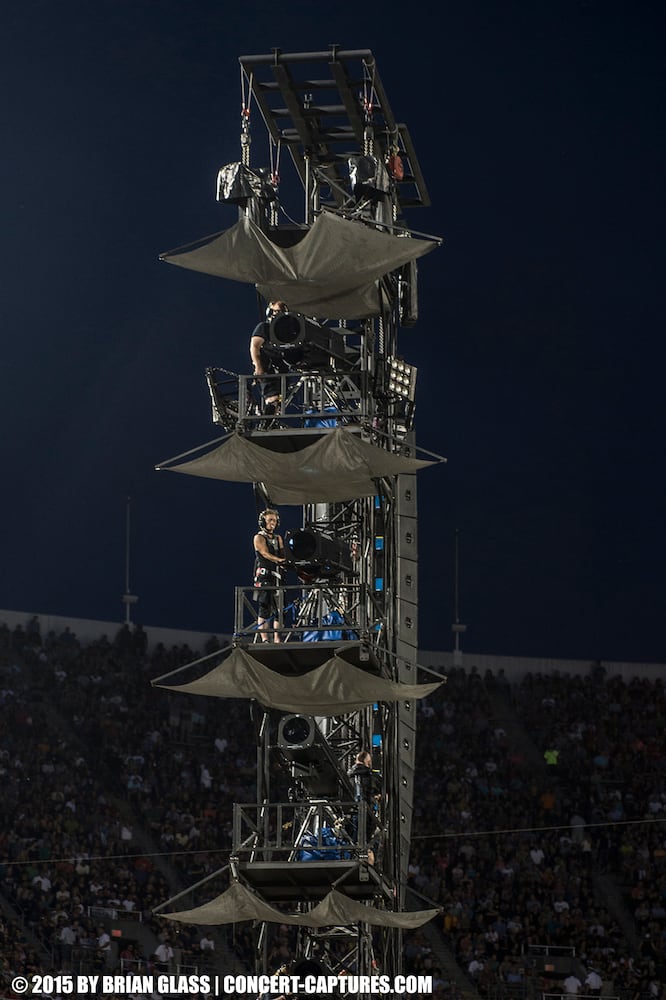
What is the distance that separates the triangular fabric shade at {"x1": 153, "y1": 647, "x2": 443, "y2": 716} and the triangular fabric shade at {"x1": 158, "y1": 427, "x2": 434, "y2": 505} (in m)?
2.20

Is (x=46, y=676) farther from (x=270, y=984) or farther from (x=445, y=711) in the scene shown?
(x=270, y=984)

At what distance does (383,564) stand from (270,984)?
5436 mm

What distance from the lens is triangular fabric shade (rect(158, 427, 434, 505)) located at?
21906 mm

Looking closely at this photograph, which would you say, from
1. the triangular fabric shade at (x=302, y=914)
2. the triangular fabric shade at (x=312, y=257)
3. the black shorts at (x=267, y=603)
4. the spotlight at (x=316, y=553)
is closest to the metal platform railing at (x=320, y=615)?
the black shorts at (x=267, y=603)

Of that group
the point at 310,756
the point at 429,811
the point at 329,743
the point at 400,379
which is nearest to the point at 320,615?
the point at 329,743

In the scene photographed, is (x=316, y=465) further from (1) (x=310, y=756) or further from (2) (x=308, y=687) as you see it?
(1) (x=310, y=756)

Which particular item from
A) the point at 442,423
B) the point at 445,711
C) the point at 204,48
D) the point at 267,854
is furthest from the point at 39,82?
the point at 267,854

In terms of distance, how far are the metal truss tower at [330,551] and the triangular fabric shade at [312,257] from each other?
22 mm

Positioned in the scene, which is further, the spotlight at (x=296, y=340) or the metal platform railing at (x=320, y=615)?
the spotlight at (x=296, y=340)

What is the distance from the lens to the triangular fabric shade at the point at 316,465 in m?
21.9

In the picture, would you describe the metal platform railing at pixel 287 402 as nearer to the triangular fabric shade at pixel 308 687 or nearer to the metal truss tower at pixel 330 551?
the metal truss tower at pixel 330 551

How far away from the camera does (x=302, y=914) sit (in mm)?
21312

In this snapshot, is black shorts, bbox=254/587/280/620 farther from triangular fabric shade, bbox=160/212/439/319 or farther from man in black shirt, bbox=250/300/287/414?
triangular fabric shade, bbox=160/212/439/319

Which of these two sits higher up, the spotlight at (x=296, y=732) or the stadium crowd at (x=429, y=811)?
the spotlight at (x=296, y=732)
